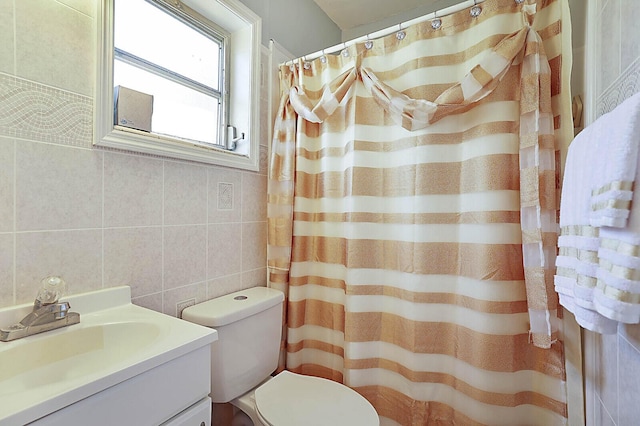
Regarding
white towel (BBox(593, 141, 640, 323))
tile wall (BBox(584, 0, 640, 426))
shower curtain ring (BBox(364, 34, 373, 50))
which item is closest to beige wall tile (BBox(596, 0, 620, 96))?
tile wall (BBox(584, 0, 640, 426))

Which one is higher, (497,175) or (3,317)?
(497,175)

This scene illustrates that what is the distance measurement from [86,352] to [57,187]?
1.58 feet

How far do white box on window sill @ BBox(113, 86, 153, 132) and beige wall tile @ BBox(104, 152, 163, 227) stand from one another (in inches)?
6.5

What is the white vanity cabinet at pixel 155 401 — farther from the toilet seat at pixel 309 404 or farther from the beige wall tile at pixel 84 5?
the beige wall tile at pixel 84 5

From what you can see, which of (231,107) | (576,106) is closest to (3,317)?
(231,107)

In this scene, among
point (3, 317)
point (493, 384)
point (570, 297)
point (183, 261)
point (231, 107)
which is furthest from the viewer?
point (231, 107)

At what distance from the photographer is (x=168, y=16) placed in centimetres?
132

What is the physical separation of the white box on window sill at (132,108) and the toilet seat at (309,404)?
114 cm

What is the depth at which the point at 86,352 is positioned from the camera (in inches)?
33.2

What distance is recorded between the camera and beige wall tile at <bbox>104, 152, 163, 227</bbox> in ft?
3.22

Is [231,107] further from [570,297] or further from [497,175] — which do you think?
[570,297]

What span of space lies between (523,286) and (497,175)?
1.35 ft

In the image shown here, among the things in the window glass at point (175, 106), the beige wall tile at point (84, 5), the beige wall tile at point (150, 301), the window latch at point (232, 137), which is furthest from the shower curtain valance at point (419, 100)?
the beige wall tile at point (150, 301)

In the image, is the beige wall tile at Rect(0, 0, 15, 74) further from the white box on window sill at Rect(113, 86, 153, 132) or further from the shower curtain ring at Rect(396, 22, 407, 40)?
the shower curtain ring at Rect(396, 22, 407, 40)
